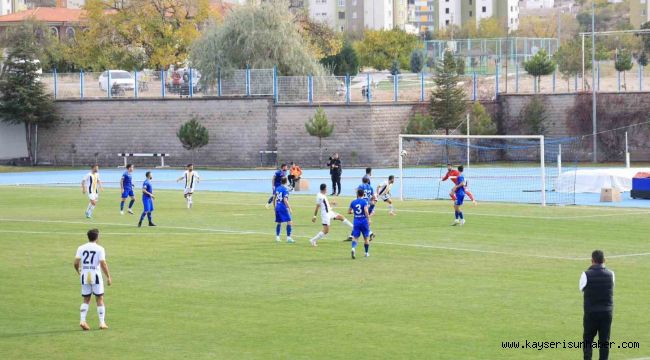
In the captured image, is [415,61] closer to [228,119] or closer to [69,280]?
[228,119]

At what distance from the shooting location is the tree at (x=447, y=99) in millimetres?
68188

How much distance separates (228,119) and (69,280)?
43319mm

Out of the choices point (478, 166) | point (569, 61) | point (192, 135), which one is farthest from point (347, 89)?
point (569, 61)

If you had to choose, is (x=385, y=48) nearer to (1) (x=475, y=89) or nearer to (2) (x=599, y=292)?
(1) (x=475, y=89)

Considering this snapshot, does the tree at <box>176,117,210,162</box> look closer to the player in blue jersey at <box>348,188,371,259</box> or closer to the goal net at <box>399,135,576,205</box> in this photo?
the goal net at <box>399,135,576,205</box>

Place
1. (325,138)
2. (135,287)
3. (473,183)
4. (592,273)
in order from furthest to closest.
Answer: (325,138) → (473,183) → (135,287) → (592,273)

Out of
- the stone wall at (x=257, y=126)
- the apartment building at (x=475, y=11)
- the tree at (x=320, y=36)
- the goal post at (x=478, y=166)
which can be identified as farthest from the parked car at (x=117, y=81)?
the apartment building at (x=475, y=11)

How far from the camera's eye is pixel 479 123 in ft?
224

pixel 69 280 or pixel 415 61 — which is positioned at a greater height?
pixel 415 61


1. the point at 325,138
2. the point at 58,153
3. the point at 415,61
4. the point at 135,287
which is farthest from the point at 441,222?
the point at 415,61

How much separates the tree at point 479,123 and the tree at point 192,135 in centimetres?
1572

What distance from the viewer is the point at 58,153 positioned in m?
72.4

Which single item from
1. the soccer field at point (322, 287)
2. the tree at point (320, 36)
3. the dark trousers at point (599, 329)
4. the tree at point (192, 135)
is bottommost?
the soccer field at point (322, 287)

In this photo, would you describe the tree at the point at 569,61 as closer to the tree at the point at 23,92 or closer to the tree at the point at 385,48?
Answer: the tree at the point at 23,92
